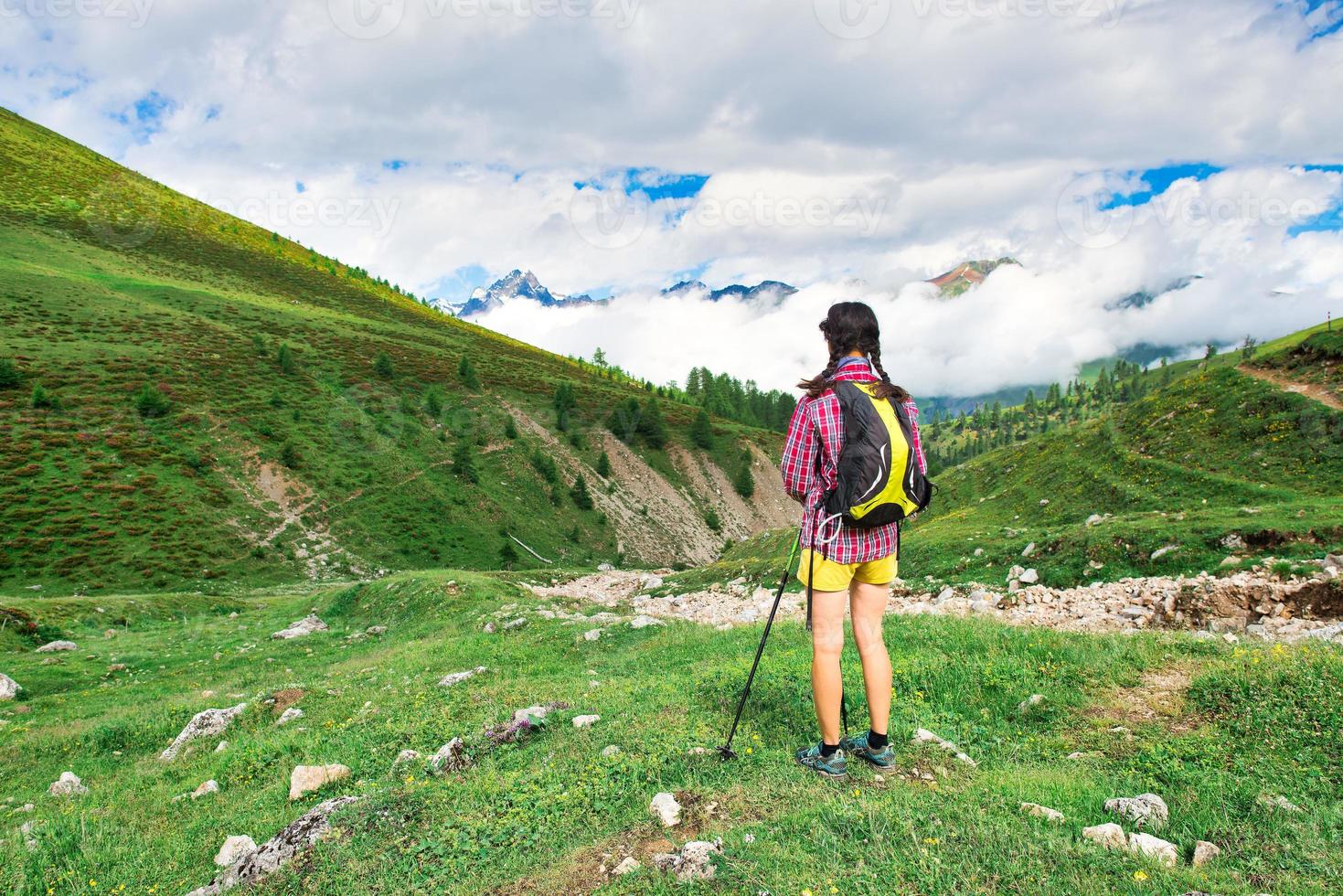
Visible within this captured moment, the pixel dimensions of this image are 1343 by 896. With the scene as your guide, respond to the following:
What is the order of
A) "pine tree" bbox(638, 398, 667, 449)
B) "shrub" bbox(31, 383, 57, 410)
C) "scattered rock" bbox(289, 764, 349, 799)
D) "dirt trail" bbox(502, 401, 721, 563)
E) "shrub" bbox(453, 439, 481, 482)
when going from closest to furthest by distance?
"scattered rock" bbox(289, 764, 349, 799) → "shrub" bbox(31, 383, 57, 410) → "shrub" bbox(453, 439, 481, 482) → "dirt trail" bbox(502, 401, 721, 563) → "pine tree" bbox(638, 398, 667, 449)

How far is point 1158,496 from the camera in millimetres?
23406

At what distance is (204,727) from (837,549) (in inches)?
458

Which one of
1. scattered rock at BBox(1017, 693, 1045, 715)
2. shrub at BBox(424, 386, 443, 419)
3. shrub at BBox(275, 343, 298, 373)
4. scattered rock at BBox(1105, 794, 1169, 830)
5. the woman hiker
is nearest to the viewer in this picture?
scattered rock at BBox(1105, 794, 1169, 830)

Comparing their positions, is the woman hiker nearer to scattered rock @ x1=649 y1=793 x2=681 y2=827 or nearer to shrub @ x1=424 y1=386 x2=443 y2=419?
scattered rock @ x1=649 y1=793 x2=681 y2=827

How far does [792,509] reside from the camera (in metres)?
116

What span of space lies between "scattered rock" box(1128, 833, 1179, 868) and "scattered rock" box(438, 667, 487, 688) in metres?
10.5

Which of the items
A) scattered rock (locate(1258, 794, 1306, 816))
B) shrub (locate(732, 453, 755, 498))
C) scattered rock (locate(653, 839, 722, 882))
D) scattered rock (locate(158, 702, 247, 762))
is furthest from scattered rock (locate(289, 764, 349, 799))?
shrub (locate(732, 453, 755, 498))

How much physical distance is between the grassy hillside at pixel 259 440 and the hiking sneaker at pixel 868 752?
58.4 m

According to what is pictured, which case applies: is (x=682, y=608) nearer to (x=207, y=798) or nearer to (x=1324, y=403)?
(x=207, y=798)

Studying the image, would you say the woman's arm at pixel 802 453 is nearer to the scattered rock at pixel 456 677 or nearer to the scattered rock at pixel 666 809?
the scattered rock at pixel 666 809

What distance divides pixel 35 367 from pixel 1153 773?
96.5 m

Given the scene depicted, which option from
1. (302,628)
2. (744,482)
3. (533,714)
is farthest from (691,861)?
(744,482)

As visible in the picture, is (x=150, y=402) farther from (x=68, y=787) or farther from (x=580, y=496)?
(x=68, y=787)

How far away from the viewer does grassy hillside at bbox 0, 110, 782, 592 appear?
54406mm
